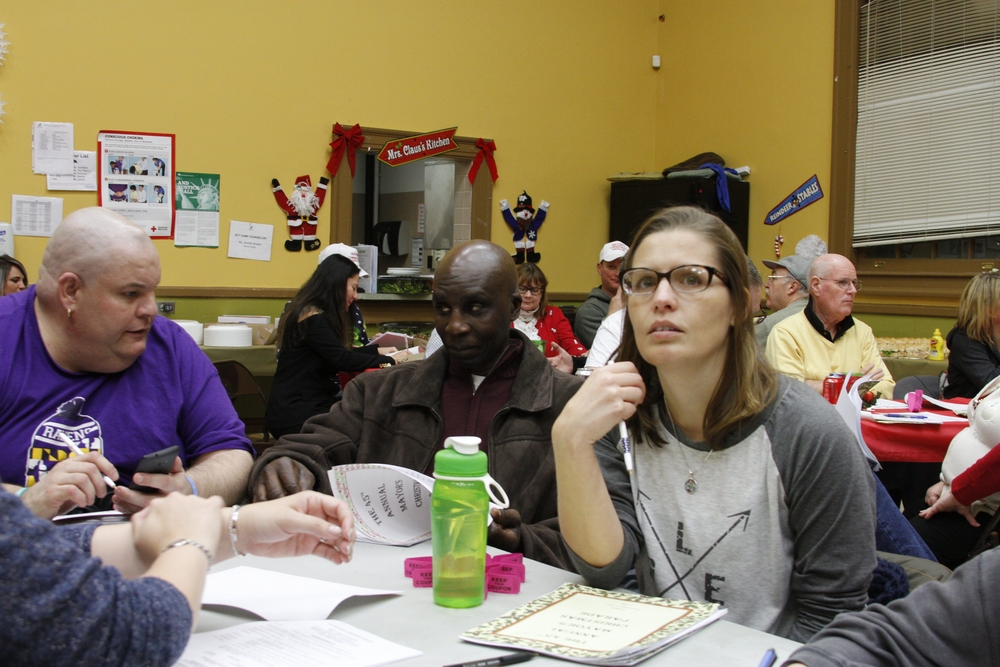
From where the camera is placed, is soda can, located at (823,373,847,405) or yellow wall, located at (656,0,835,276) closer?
soda can, located at (823,373,847,405)

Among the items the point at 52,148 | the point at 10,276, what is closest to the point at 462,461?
the point at 10,276

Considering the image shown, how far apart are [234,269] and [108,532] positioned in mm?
6082

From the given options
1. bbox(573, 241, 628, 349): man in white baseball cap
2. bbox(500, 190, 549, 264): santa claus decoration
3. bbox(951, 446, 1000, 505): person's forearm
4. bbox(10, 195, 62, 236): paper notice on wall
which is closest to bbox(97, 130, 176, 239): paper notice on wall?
bbox(10, 195, 62, 236): paper notice on wall

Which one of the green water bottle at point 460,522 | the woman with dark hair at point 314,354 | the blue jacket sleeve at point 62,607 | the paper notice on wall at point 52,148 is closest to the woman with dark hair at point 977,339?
the woman with dark hair at point 314,354

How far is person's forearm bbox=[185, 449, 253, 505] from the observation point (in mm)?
2016

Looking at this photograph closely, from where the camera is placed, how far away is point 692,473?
1.56 m

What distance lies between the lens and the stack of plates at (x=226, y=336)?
6258mm

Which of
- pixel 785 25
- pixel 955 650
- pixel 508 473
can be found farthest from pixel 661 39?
pixel 955 650

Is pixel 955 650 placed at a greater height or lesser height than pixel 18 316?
lesser

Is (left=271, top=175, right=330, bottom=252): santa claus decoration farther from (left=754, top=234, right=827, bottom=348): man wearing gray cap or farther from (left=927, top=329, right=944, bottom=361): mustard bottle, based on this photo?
(left=927, top=329, right=944, bottom=361): mustard bottle

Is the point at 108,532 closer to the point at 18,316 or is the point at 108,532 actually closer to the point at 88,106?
the point at 18,316

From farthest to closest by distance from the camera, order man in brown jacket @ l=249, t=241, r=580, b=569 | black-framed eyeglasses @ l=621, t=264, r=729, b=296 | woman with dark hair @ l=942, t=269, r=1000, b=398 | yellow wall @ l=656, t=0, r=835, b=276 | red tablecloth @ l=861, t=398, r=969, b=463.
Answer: yellow wall @ l=656, t=0, r=835, b=276
woman with dark hair @ l=942, t=269, r=1000, b=398
red tablecloth @ l=861, t=398, r=969, b=463
man in brown jacket @ l=249, t=241, r=580, b=569
black-framed eyeglasses @ l=621, t=264, r=729, b=296

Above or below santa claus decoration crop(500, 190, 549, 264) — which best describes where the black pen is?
below

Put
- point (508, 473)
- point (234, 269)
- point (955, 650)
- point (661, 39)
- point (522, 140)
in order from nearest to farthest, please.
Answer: point (955, 650)
point (508, 473)
point (234, 269)
point (522, 140)
point (661, 39)
